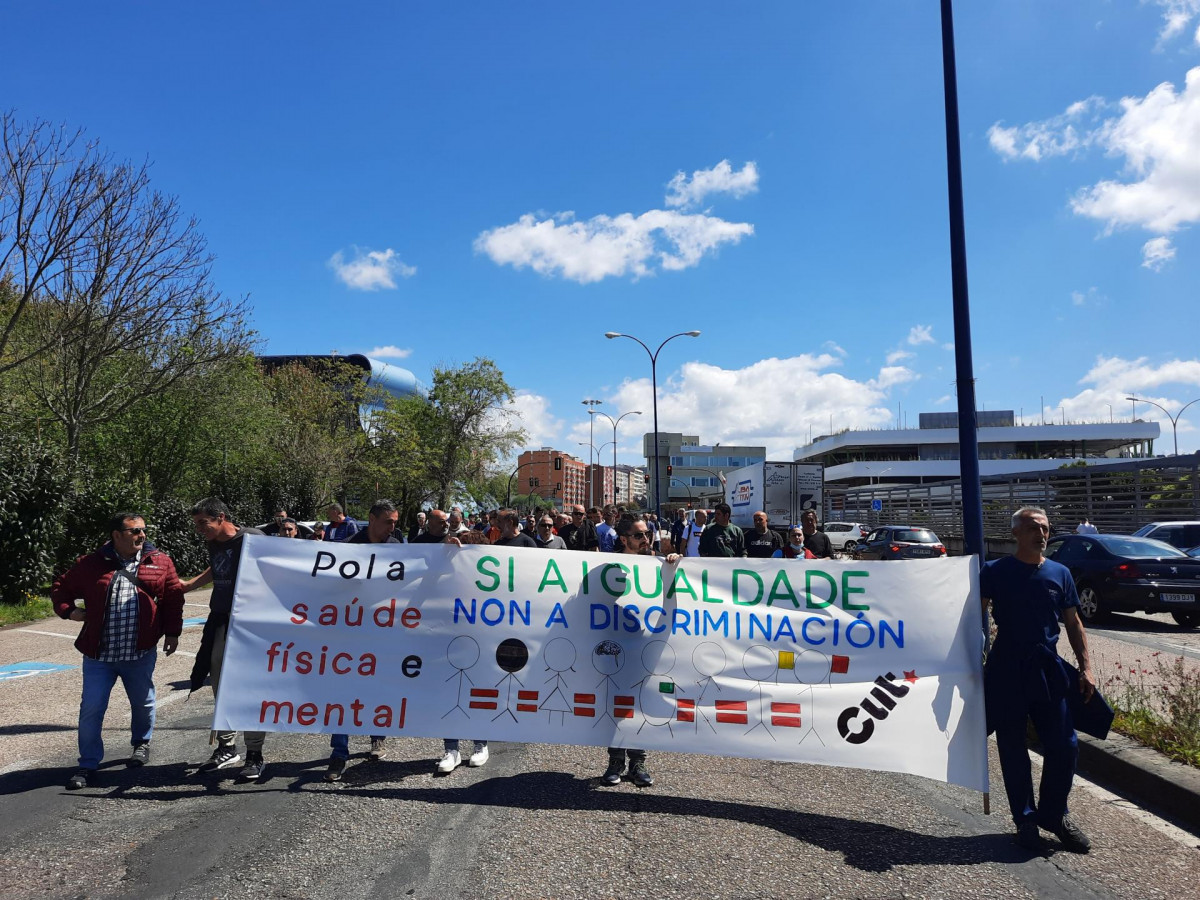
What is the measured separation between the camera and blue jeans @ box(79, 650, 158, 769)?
527 centimetres

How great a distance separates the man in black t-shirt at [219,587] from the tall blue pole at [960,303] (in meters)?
6.31

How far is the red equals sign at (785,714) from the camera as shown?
4.97 meters

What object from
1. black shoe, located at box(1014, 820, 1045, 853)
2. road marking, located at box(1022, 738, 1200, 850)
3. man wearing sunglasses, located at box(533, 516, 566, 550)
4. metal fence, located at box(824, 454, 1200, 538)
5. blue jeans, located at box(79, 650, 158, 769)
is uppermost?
metal fence, located at box(824, 454, 1200, 538)

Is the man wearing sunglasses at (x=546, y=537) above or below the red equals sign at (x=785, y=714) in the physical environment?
above

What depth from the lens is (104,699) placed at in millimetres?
5363

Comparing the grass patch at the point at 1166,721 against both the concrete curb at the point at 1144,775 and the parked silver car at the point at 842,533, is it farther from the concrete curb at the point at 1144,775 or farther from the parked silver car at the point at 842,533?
the parked silver car at the point at 842,533

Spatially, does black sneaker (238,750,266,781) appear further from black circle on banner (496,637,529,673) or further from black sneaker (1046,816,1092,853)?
black sneaker (1046,816,1092,853)

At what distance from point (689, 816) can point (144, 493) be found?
17134 mm

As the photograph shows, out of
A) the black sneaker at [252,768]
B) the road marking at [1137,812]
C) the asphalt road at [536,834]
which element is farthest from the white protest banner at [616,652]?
the road marking at [1137,812]

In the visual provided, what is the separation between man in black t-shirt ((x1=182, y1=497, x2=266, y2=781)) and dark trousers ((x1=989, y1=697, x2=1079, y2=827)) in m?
4.64

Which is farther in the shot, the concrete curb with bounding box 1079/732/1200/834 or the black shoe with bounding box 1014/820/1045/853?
the concrete curb with bounding box 1079/732/1200/834

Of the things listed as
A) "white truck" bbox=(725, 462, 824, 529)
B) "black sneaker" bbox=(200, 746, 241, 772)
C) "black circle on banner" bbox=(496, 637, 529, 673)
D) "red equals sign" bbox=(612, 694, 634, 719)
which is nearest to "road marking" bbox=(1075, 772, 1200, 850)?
"red equals sign" bbox=(612, 694, 634, 719)

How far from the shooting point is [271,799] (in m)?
4.91

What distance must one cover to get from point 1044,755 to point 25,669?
10.6 metres
